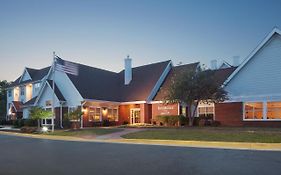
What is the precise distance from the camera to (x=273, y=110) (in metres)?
24.4

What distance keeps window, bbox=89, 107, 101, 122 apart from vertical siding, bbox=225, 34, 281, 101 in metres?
16.1

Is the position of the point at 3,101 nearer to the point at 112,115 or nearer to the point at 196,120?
the point at 112,115

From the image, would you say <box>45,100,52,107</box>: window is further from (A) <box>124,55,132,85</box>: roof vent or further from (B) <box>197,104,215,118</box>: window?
(B) <box>197,104,215,118</box>: window

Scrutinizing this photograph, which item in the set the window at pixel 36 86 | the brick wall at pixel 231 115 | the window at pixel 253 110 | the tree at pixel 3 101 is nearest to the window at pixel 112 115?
the brick wall at pixel 231 115

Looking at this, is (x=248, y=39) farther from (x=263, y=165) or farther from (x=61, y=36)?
(x=263, y=165)

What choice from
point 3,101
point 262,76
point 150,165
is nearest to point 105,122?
point 262,76

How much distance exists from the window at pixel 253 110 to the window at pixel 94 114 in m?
17.2

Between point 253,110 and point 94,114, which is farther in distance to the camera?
point 94,114

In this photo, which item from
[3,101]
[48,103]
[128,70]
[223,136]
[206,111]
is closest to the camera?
[223,136]

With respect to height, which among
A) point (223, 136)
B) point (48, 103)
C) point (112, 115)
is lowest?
point (223, 136)

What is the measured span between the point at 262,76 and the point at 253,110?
3.19m

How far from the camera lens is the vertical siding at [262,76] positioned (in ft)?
78.9

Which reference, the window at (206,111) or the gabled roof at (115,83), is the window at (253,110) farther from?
the gabled roof at (115,83)

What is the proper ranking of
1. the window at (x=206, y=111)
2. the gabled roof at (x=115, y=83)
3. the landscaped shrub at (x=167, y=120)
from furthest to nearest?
the gabled roof at (x=115, y=83)
the landscaped shrub at (x=167, y=120)
the window at (x=206, y=111)
